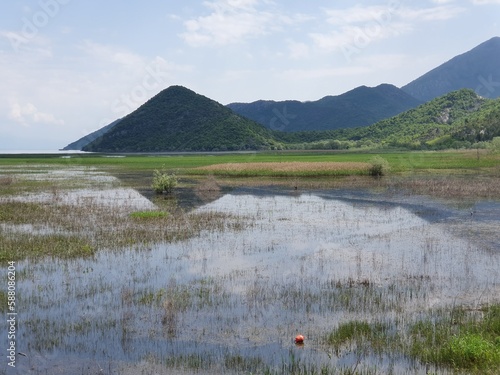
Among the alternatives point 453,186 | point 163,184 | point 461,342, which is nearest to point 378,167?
point 453,186

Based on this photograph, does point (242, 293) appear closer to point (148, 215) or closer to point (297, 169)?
point (148, 215)

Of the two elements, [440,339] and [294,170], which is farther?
[294,170]

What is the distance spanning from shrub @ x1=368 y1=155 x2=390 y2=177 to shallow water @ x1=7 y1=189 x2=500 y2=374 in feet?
102

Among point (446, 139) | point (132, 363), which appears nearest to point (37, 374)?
point (132, 363)

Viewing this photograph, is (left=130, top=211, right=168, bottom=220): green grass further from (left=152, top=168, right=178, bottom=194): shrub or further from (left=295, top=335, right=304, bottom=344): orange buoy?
(left=295, top=335, right=304, bottom=344): orange buoy

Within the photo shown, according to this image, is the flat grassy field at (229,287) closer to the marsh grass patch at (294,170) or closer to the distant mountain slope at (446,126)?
the marsh grass patch at (294,170)

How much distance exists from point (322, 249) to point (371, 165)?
38.5 metres

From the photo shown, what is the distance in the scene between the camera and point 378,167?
54.9m

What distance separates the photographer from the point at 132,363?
9305mm

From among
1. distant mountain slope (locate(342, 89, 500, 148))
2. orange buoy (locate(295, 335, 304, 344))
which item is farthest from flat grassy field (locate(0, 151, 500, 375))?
distant mountain slope (locate(342, 89, 500, 148))

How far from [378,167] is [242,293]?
1756 inches

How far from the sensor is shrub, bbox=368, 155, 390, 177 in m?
54.7

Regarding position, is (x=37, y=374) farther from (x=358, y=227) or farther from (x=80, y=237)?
(x=358, y=227)

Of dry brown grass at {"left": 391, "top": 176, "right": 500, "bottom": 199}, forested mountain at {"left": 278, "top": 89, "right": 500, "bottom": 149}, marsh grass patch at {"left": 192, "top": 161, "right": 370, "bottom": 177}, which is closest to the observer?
dry brown grass at {"left": 391, "top": 176, "right": 500, "bottom": 199}
